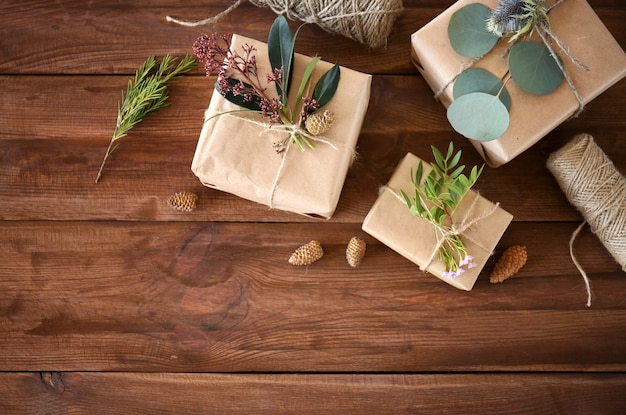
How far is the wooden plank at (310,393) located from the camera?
1090 millimetres

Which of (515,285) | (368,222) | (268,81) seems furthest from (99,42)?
(515,285)

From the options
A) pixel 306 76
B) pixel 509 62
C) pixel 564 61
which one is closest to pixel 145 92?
pixel 306 76

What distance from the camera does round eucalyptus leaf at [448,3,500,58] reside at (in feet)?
3.02

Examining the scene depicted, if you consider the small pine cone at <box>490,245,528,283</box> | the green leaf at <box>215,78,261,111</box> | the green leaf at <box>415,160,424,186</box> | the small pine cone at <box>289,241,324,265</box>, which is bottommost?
the small pine cone at <box>289,241,324,265</box>

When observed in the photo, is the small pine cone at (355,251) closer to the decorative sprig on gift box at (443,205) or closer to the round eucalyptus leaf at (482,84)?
the decorative sprig on gift box at (443,205)

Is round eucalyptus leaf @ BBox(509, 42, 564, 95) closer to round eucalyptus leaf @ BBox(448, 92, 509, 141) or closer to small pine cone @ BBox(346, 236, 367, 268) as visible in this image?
round eucalyptus leaf @ BBox(448, 92, 509, 141)

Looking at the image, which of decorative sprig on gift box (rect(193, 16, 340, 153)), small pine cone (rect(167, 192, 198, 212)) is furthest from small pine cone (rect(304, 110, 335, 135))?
small pine cone (rect(167, 192, 198, 212))

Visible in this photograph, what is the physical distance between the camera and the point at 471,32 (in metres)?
0.92

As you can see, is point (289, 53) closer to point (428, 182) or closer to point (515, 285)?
point (428, 182)

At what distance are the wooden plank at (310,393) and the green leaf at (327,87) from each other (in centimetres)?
59

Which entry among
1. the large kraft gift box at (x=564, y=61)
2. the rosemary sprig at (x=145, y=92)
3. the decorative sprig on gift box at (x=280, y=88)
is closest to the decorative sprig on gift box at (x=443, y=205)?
the large kraft gift box at (x=564, y=61)

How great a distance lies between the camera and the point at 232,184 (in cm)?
97

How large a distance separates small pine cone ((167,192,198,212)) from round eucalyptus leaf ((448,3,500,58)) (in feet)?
1.98

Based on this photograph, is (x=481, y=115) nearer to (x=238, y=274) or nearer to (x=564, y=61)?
(x=564, y=61)
